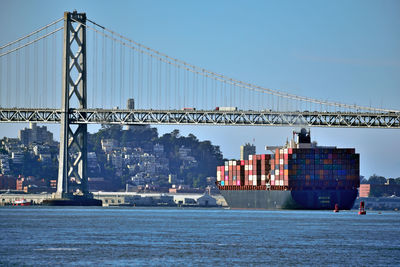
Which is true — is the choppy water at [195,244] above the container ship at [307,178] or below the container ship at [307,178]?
below

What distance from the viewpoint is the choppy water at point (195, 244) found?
5853 centimetres

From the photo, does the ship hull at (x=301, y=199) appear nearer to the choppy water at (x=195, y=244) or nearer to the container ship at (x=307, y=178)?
the container ship at (x=307, y=178)

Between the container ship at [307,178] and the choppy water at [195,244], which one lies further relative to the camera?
the container ship at [307,178]

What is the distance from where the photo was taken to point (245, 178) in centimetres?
14750

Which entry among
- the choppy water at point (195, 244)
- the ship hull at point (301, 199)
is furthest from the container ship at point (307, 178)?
the choppy water at point (195, 244)

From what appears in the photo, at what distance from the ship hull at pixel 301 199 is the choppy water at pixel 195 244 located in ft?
137

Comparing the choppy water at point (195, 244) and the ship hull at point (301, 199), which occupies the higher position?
the ship hull at point (301, 199)

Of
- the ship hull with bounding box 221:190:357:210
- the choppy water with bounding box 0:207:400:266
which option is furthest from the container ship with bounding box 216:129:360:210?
the choppy water with bounding box 0:207:400:266

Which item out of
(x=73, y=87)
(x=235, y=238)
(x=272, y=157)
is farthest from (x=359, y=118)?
(x=235, y=238)

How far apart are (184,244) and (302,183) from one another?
69730mm

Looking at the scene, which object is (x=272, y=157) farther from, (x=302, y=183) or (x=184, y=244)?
(x=184, y=244)

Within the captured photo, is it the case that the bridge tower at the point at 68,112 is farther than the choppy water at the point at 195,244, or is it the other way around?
the bridge tower at the point at 68,112

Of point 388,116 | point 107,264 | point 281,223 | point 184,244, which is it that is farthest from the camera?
point 388,116

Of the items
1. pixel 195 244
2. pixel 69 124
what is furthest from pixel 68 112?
pixel 195 244
